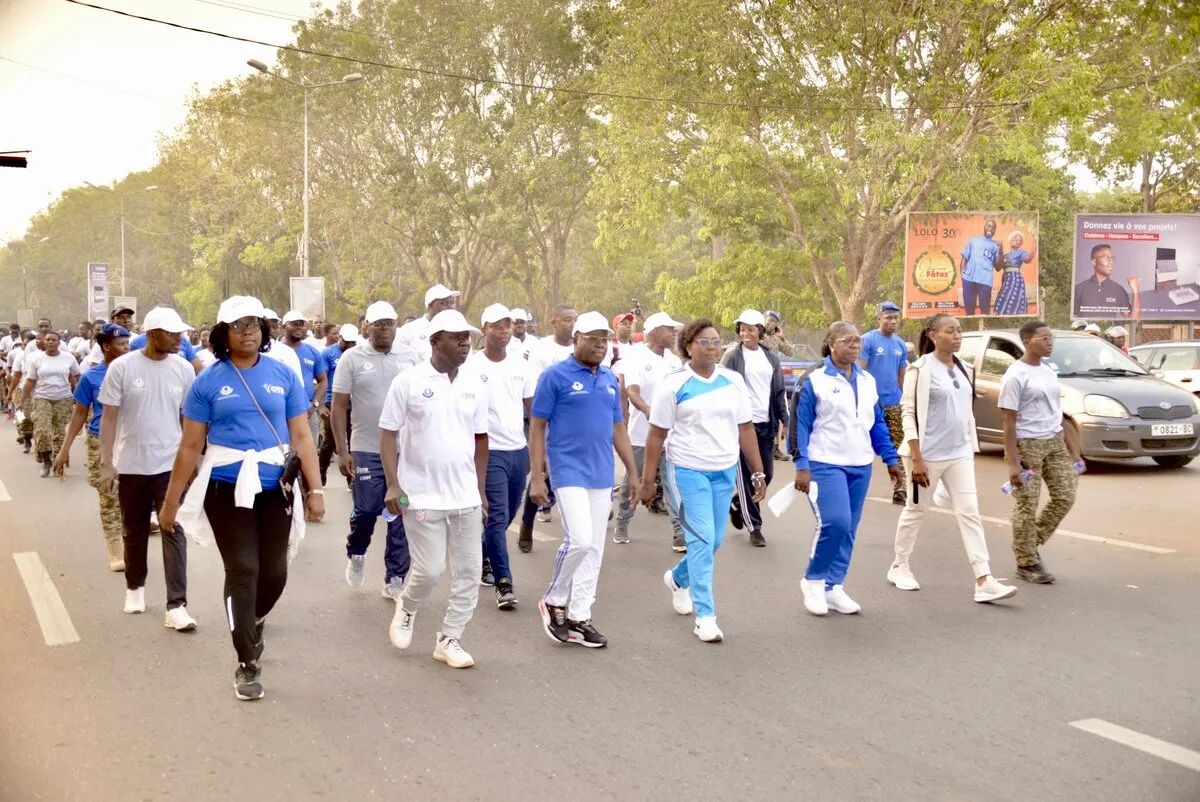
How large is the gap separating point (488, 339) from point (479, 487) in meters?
1.77

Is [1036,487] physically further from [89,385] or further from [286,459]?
[89,385]

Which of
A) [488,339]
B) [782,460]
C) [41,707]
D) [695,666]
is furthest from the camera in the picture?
[782,460]

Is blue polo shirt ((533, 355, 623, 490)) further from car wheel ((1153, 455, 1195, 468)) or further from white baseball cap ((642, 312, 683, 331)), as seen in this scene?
car wheel ((1153, 455, 1195, 468))

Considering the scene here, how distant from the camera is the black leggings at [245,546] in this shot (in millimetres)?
5492

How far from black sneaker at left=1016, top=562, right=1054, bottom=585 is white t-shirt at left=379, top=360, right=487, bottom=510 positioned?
3.90 m

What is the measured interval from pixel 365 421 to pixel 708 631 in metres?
2.81

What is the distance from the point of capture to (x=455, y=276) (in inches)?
1628

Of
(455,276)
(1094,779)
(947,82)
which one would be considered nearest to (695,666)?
(1094,779)

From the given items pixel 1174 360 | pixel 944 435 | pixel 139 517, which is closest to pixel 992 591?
pixel 944 435

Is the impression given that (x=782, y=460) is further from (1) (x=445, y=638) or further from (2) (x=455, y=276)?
(2) (x=455, y=276)

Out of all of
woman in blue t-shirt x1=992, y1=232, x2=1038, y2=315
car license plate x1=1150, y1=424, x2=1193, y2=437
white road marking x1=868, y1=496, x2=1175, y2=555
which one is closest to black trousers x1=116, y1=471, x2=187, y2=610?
white road marking x1=868, y1=496, x2=1175, y2=555

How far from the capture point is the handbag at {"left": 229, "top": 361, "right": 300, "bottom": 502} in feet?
18.3

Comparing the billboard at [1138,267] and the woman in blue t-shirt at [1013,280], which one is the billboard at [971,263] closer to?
the woman in blue t-shirt at [1013,280]

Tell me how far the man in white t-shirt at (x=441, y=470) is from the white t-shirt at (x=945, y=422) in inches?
119
